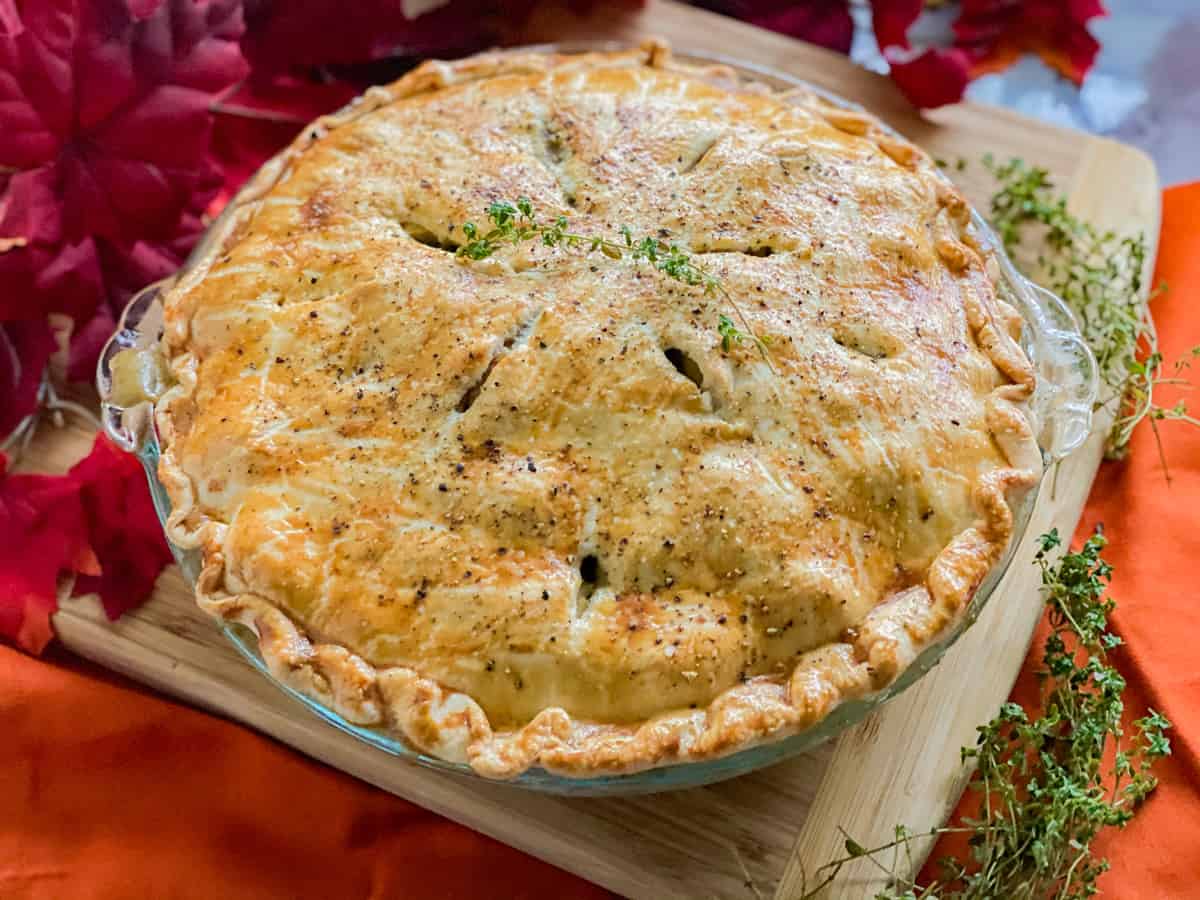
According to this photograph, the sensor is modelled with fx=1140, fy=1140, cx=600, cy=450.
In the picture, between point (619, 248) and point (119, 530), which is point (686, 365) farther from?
point (119, 530)

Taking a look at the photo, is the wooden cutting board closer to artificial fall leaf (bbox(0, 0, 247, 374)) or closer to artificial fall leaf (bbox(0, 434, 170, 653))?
artificial fall leaf (bbox(0, 434, 170, 653))

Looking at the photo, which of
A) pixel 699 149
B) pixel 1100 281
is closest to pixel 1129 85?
pixel 1100 281

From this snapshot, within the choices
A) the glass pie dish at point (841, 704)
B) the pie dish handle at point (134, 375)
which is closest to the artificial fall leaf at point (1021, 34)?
the glass pie dish at point (841, 704)

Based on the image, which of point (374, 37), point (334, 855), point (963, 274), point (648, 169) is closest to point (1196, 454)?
point (963, 274)

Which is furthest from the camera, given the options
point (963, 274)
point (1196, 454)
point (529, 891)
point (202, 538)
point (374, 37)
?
point (374, 37)

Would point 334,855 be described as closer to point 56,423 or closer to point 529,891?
point 529,891

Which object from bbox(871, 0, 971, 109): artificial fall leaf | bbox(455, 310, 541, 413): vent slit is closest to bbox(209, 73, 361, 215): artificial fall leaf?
bbox(455, 310, 541, 413): vent slit
